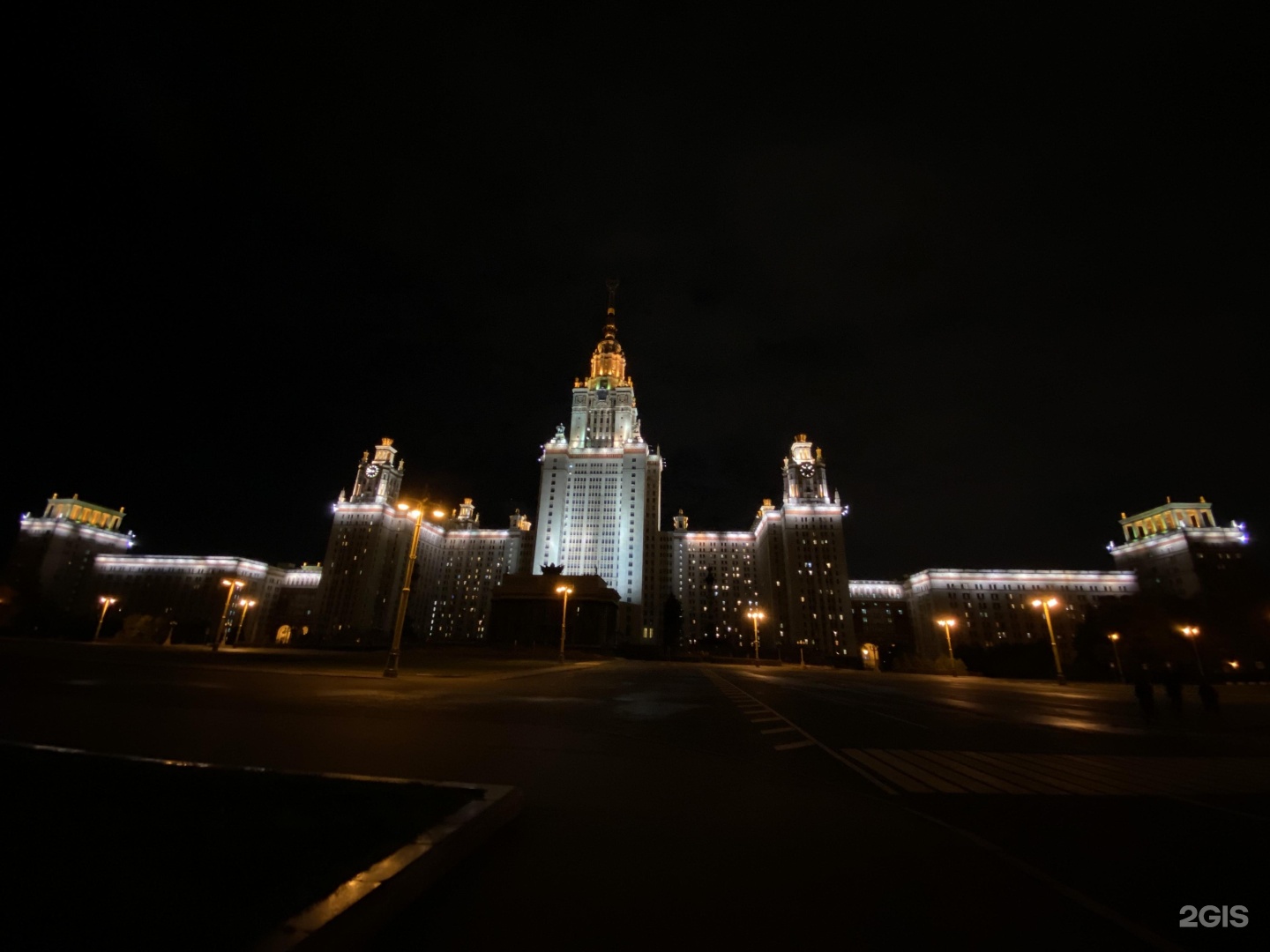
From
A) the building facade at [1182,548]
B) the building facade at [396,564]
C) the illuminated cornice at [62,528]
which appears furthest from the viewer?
the illuminated cornice at [62,528]

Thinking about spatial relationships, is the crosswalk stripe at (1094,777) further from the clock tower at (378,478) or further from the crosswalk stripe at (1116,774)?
the clock tower at (378,478)

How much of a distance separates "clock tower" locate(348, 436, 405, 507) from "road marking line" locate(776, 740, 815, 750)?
139314mm

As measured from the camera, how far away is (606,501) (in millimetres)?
129625

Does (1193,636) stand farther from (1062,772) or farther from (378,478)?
(378,478)

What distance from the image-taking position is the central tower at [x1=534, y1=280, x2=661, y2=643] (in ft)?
398

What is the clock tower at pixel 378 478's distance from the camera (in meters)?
136

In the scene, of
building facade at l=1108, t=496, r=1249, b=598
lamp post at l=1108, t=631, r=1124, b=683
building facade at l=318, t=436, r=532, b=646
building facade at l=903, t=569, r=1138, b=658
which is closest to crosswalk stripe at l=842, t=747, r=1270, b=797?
lamp post at l=1108, t=631, r=1124, b=683

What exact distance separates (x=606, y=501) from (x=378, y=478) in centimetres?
5905

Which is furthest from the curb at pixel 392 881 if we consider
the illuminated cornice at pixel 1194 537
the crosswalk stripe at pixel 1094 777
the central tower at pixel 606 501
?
the illuminated cornice at pixel 1194 537

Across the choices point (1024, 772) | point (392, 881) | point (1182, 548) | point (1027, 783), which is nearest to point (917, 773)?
point (1027, 783)

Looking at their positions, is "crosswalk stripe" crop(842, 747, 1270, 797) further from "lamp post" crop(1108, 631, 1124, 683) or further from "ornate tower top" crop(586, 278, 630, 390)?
"ornate tower top" crop(586, 278, 630, 390)

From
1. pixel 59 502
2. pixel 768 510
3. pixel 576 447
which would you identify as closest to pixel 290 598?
pixel 59 502

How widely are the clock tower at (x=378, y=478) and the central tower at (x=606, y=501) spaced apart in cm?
4005

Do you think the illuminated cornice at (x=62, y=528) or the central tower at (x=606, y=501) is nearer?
the central tower at (x=606, y=501)
